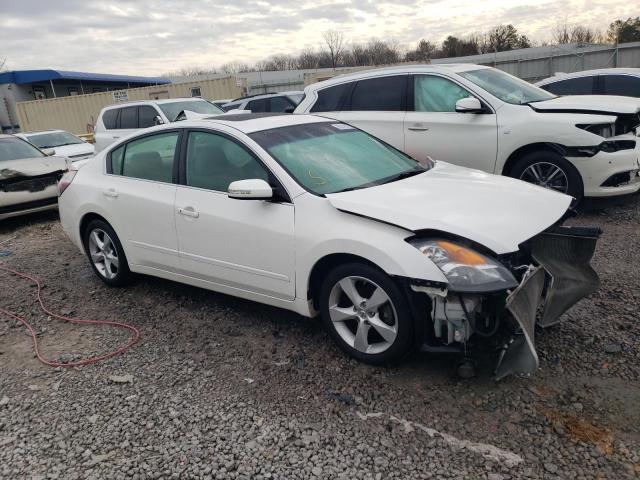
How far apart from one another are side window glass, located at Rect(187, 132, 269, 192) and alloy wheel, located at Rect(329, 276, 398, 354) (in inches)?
41.0

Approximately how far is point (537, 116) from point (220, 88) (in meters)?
19.6

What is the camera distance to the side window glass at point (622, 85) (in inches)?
341

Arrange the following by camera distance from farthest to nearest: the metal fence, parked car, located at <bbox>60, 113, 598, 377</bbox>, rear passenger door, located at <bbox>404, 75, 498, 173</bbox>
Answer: the metal fence → rear passenger door, located at <bbox>404, 75, 498, 173</bbox> → parked car, located at <bbox>60, 113, 598, 377</bbox>

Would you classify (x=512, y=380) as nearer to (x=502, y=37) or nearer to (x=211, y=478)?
(x=211, y=478)

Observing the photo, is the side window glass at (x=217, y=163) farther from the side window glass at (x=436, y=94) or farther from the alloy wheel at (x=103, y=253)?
the side window glass at (x=436, y=94)

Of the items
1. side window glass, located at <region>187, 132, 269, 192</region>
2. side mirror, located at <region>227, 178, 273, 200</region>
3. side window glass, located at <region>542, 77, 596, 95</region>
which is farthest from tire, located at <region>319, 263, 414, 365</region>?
side window glass, located at <region>542, 77, 596, 95</region>

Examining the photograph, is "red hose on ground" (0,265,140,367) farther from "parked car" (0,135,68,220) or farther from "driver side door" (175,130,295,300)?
"parked car" (0,135,68,220)

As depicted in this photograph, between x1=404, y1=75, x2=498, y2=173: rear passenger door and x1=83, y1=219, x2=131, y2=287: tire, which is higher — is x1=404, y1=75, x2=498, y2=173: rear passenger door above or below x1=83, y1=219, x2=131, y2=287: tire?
above

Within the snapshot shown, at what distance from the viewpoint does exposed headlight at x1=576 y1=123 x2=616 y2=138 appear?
5.80 m

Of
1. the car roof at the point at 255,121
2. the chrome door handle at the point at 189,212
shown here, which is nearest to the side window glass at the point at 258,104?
the car roof at the point at 255,121

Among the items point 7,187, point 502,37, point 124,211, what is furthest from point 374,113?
point 502,37

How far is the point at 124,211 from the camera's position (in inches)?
184

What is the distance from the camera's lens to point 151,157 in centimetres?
464

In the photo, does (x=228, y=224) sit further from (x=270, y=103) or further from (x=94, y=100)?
(x=94, y=100)
